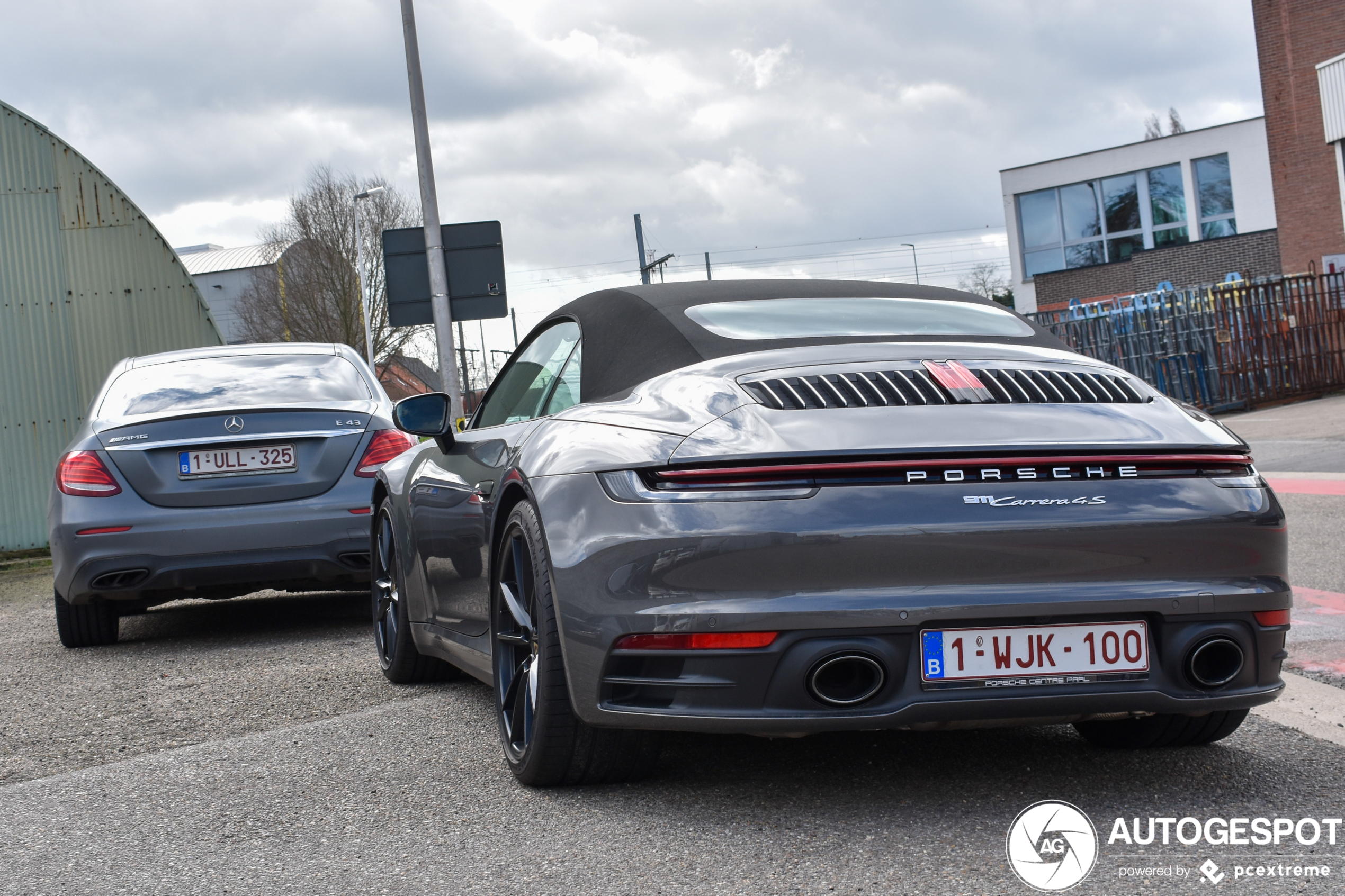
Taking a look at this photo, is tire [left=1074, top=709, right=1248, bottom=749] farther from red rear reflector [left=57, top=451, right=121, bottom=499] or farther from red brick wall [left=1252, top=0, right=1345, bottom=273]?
red brick wall [left=1252, top=0, right=1345, bottom=273]

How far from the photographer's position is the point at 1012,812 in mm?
3068

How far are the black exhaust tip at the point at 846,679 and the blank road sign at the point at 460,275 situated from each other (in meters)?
11.7

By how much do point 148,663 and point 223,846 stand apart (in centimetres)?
330

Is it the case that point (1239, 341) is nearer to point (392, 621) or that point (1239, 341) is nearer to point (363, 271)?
point (392, 621)

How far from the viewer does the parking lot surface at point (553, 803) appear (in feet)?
9.15

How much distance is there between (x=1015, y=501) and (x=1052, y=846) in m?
0.70

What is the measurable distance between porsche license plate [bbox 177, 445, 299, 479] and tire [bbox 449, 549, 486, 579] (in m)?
2.47

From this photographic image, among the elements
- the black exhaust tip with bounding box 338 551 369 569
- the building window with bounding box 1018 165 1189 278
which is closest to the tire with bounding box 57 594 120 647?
the black exhaust tip with bounding box 338 551 369 569

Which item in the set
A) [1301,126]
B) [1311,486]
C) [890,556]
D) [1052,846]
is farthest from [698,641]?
[1301,126]

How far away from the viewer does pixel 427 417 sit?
454cm

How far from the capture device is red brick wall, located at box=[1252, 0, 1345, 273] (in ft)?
91.2

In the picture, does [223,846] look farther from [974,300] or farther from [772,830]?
[974,300]

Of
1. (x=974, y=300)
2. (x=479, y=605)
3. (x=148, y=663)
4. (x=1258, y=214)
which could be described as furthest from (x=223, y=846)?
(x=1258, y=214)

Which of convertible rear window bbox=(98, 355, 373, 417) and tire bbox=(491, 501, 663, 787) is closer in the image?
tire bbox=(491, 501, 663, 787)
